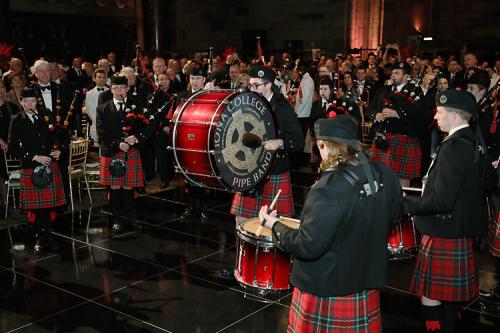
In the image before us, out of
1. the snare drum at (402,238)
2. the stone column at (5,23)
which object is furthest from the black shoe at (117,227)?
the stone column at (5,23)

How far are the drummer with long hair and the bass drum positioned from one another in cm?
144

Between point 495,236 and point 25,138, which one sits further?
point 25,138

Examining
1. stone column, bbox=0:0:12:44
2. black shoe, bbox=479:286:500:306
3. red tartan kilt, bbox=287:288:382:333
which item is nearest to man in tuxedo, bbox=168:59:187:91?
stone column, bbox=0:0:12:44

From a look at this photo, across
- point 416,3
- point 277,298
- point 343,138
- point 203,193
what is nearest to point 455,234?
point 343,138

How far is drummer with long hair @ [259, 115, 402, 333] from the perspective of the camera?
2369mm

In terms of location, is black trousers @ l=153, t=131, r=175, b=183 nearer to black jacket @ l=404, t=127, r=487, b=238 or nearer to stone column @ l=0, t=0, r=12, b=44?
black jacket @ l=404, t=127, r=487, b=238

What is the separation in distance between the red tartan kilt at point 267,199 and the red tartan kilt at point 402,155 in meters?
2.07

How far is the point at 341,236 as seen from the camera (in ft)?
8.07

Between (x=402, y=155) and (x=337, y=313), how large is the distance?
4.01 metres

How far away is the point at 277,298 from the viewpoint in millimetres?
4426

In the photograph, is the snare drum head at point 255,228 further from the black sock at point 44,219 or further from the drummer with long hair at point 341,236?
the black sock at point 44,219

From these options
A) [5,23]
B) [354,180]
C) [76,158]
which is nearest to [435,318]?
[354,180]

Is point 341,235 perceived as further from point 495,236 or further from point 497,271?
point 497,271

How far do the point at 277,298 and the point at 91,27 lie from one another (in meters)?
12.9
